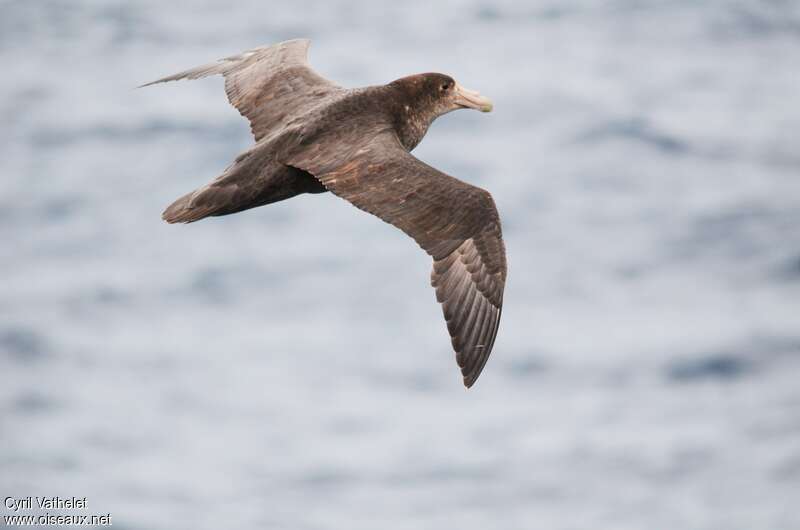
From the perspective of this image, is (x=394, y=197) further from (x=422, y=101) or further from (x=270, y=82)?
(x=270, y=82)

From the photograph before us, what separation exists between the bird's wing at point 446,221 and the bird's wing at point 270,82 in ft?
5.05

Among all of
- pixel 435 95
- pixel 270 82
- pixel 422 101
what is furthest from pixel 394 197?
pixel 270 82

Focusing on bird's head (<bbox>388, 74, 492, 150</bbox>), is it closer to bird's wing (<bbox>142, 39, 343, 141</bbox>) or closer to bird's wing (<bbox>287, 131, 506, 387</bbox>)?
bird's wing (<bbox>142, 39, 343, 141</bbox>)

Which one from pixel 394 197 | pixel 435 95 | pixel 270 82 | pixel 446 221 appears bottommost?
pixel 446 221

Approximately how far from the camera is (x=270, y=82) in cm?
1938

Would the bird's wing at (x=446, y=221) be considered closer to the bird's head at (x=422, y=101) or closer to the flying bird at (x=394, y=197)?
the flying bird at (x=394, y=197)

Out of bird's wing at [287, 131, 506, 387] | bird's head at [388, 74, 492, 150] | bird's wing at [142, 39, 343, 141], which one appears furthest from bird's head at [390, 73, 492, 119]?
bird's wing at [287, 131, 506, 387]

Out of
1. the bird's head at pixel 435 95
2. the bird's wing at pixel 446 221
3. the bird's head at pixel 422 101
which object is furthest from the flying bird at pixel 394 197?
the bird's head at pixel 435 95

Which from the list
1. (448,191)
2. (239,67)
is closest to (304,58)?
(239,67)

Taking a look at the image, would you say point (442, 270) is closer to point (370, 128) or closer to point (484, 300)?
point (484, 300)

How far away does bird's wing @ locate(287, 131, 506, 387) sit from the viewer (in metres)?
16.8

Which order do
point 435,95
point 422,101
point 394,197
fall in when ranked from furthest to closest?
point 435,95
point 422,101
point 394,197

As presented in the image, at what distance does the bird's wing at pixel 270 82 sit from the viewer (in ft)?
61.3

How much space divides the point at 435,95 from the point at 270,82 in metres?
1.95
